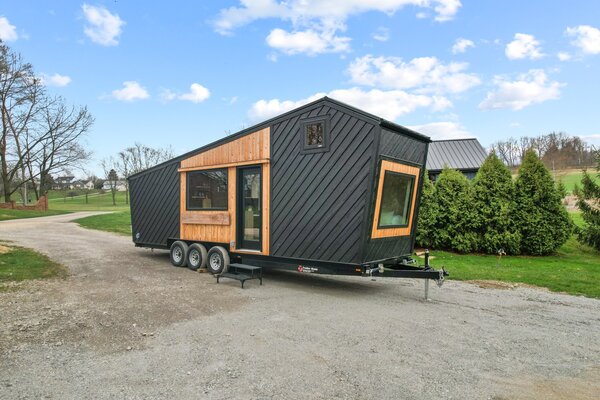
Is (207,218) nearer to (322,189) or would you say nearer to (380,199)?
(322,189)

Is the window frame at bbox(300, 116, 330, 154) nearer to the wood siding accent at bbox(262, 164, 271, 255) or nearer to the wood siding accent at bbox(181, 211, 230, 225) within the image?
the wood siding accent at bbox(262, 164, 271, 255)

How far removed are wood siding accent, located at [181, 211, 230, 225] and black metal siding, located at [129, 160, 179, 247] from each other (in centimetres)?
52

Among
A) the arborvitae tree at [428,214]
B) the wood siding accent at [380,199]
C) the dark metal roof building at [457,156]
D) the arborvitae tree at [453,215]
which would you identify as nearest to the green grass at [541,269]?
the arborvitae tree at [453,215]

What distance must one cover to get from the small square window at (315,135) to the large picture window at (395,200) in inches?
48.3

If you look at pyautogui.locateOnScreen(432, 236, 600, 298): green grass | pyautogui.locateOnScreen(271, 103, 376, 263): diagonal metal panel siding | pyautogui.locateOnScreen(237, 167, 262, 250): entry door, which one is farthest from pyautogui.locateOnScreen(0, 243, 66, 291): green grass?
pyautogui.locateOnScreen(432, 236, 600, 298): green grass

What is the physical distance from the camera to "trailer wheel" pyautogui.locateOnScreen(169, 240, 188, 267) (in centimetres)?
936

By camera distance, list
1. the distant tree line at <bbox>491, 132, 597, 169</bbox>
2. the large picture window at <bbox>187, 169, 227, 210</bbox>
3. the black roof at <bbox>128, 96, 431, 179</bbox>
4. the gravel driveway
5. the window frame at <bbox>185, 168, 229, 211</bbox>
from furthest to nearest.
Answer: the distant tree line at <bbox>491, 132, 597, 169</bbox> < the large picture window at <bbox>187, 169, 227, 210</bbox> < the window frame at <bbox>185, 168, 229, 211</bbox> < the black roof at <bbox>128, 96, 431, 179</bbox> < the gravel driveway

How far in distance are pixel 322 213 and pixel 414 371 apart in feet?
11.4

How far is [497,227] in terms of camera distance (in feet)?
37.6

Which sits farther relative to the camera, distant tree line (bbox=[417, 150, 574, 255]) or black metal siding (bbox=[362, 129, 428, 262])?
distant tree line (bbox=[417, 150, 574, 255])

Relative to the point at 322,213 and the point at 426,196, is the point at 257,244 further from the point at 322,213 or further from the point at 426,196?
the point at 426,196

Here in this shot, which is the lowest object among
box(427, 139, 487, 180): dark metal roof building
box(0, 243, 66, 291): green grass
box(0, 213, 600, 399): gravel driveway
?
box(0, 213, 600, 399): gravel driveway

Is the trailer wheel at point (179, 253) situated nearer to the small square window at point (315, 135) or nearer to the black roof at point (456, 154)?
the small square window at point (315, 135)

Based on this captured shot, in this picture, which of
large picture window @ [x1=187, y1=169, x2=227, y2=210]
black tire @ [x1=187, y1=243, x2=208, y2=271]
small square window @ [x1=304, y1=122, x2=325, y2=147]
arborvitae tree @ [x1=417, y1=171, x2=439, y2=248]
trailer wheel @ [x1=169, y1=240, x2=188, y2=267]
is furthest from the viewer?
arborvitae tree @ [x1=417, y1=171, x2=439, y2=248]
